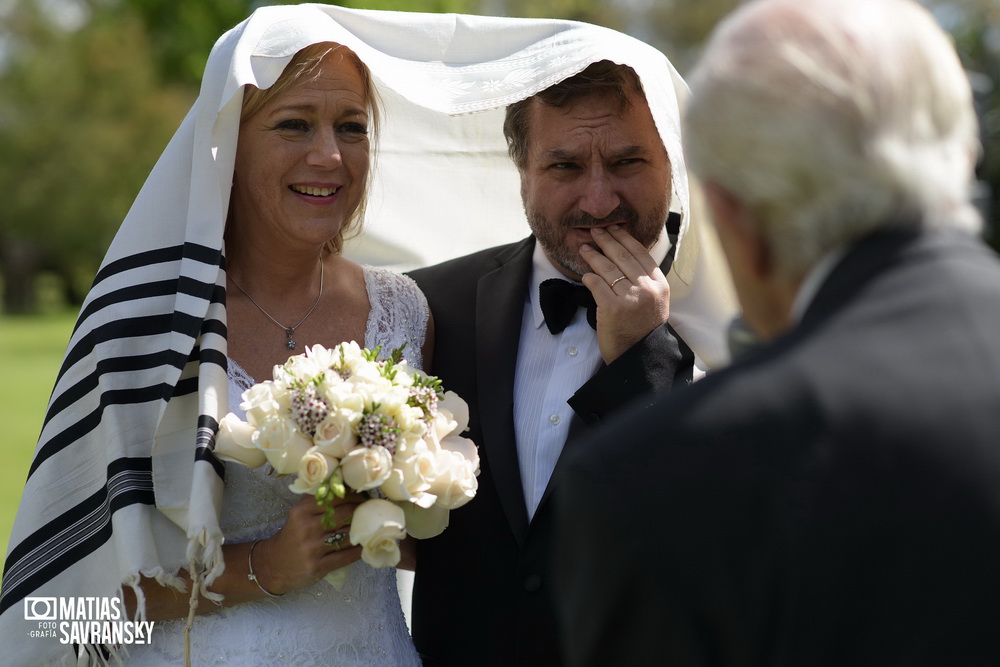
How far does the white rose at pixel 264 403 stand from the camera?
269cm

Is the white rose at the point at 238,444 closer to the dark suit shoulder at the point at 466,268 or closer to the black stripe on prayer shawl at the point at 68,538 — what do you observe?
the black stripe on prayer shawl at the point at 68,538

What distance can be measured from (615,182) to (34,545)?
2.13 metres

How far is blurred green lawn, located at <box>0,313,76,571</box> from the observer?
1183cm

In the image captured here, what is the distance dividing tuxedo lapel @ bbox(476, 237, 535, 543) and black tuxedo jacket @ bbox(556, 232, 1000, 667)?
164 cm

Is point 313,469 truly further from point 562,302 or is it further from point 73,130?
point 73,130

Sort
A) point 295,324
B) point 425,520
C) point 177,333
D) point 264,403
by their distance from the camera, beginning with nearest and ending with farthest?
point 264,403
point 425,520
point 177,333
point 295,324

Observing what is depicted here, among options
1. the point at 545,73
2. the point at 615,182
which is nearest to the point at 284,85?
the point at 545,73

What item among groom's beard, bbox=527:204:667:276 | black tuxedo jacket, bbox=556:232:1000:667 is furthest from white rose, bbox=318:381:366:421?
black tuxedo jacket, bbox=556:232:1000:667

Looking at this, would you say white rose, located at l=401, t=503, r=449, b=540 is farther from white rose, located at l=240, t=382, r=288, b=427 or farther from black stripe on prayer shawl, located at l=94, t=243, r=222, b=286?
black stripe on prayer shawl, located at l=94, t=243, r=222, b=286

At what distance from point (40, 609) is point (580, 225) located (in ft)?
6.67

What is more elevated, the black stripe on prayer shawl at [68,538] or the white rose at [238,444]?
the white rose at [238,444]

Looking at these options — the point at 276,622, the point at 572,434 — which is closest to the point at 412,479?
the point at 572,434

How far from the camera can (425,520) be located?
2.82 m
